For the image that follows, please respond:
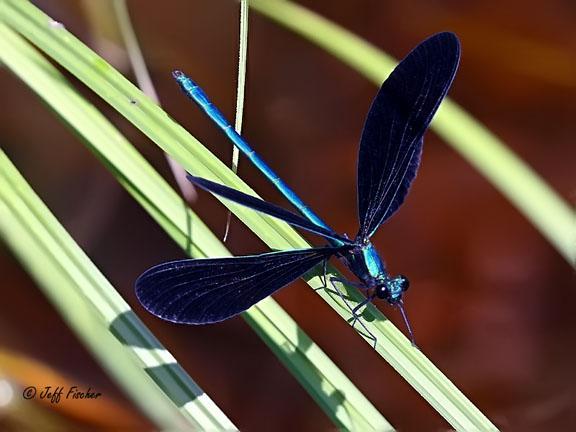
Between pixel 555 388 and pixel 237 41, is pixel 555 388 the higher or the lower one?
the lower one

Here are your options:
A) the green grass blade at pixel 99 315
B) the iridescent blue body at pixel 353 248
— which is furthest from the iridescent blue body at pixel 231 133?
the green grass blade at pixel 99 315

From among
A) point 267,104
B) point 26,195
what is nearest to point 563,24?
point 267,104

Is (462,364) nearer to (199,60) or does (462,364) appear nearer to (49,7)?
(199,60)

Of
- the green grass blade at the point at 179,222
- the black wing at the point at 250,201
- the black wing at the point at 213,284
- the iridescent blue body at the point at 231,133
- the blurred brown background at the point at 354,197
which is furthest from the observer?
the blurred brown background at the point at 354,197

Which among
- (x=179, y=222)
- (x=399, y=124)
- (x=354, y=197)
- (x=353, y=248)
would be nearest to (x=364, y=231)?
(x=353, y=248)

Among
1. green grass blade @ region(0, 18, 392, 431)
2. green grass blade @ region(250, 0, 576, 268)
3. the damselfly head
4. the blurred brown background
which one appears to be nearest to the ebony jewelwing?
the damselfly head

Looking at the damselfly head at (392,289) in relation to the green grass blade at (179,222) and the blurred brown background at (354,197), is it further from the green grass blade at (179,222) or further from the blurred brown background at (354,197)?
the blurred brown background at (354,197)
